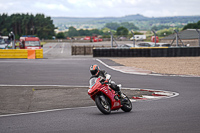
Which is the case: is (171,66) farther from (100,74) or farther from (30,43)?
(30,43)

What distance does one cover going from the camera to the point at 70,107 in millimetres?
11227

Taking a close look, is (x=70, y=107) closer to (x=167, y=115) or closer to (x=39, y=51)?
(x=167, y=115)

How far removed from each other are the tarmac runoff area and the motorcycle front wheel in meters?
2.12

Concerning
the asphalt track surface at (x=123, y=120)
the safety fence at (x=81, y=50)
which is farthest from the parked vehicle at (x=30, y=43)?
the asphalt track surface at (x=123, y=120)

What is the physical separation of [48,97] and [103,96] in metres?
4.21

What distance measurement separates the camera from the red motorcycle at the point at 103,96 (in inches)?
368

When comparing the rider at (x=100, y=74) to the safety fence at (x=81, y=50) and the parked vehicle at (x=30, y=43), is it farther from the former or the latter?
the parked vehicle at (x=30, y=43)

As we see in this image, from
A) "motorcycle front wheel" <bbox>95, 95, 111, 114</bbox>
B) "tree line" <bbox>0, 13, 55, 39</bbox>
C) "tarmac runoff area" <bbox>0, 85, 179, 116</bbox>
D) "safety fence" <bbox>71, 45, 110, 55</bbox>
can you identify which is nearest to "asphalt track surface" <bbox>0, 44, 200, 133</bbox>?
"motorcycle front wheel" <bbox>95, 95, 111, 114</bbox>

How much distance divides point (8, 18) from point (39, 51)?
16042cm

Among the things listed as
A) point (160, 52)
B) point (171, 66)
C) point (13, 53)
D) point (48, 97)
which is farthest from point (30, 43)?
point (48, 97)

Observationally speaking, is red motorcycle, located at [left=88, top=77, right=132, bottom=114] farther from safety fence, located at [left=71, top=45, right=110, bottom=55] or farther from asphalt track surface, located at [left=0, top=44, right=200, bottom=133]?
safety fence, located at [left=71, top=45, right=110, bottom=55]

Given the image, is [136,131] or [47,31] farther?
[47,31]

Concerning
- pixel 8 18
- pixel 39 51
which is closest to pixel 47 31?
pixel 8 18

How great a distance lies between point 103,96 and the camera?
30.9 feet
